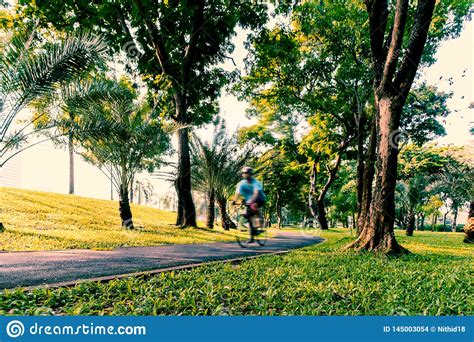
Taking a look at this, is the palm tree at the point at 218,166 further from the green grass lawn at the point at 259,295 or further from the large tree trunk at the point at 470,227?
the large tree trunk at the point at 470,227

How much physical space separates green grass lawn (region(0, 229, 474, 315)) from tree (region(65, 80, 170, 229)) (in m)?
5.32

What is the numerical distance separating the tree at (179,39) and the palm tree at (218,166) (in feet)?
3.34

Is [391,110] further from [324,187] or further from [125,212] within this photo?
[324,187]

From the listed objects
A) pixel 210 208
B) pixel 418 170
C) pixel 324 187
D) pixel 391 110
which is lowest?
pixel 210 208

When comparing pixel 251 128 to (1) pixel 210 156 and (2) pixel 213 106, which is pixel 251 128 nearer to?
(1) pixel 210 156

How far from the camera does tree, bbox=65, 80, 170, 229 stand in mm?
8148

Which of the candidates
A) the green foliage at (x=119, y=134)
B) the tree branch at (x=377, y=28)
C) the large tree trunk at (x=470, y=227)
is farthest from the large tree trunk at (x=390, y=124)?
the large tree trunk at (x=470, y=227)

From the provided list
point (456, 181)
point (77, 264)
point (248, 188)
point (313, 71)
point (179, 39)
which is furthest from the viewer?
point (456, 181)

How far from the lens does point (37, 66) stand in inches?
283

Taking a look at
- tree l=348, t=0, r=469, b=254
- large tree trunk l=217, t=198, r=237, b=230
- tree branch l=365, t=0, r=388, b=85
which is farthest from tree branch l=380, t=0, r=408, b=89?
large tree trunk l=217, t=198, r=237, b=230

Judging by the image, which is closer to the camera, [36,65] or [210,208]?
[36,65]

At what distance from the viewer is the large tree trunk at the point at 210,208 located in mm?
10720

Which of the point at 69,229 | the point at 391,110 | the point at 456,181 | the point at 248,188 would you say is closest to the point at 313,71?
the point at 391,110

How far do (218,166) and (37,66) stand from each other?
5516mm
